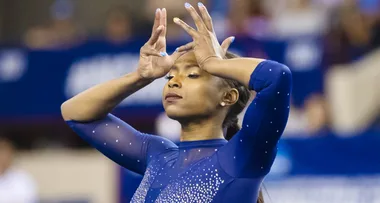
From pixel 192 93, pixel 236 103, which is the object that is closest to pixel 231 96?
pixel 236 103

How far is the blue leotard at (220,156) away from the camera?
115 inches

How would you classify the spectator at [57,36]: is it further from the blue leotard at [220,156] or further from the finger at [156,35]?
the finger at [156,35]

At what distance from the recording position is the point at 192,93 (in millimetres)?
3193

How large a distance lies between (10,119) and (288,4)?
139 inches

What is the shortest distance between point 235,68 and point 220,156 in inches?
13.5

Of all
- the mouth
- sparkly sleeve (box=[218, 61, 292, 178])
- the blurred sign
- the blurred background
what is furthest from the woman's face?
the blurred sign

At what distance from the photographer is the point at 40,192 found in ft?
28.0

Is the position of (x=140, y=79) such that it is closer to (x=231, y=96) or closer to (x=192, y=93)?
(x=192, y=93)

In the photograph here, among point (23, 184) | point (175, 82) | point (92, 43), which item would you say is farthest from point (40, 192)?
point (175, 82)

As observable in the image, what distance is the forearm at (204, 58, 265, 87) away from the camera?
117 inches

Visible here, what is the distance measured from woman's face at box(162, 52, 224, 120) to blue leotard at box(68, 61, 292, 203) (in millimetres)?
134

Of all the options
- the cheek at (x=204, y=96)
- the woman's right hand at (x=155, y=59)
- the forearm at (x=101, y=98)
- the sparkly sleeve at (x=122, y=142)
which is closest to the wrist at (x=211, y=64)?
the cheek at (x=204, y=96)

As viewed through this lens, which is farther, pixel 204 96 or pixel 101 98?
pixel 101 98

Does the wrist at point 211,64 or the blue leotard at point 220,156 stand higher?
the wrist at point 211,64
